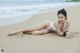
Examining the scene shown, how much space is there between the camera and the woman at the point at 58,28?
1811mm

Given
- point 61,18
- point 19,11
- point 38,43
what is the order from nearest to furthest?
1. point 38,43
2. point 61,18
3. point 19,11

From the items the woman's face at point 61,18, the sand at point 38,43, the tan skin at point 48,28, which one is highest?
the woman's face at point 61,18

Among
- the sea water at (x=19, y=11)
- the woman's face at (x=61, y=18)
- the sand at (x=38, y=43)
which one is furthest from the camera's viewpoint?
the sea water at (x=19, y=11)

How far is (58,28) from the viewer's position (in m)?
1.84

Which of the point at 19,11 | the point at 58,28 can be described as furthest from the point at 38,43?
the point at 19,11

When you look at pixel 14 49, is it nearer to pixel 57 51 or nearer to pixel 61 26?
pixel 57 51

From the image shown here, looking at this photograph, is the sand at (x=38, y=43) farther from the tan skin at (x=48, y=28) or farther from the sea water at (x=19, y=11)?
the sea water at (x=19, y=11)

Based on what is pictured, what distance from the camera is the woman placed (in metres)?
1.81

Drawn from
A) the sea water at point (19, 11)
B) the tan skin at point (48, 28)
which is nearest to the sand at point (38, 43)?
the tan skin at point (48, 28)

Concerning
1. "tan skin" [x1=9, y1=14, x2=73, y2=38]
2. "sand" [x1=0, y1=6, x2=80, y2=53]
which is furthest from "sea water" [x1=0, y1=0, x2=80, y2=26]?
"sand" [x1=0, y1=6, x2=80, y2=53]

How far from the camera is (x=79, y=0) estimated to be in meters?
5.59

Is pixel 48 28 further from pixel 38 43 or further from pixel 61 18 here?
pixel 38 43

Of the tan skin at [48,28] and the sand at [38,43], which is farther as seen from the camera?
the tan skin at [48,28]

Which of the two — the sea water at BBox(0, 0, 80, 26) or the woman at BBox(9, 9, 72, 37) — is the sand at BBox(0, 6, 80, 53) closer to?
the woman at BBox(9, 9, 72, 37)
